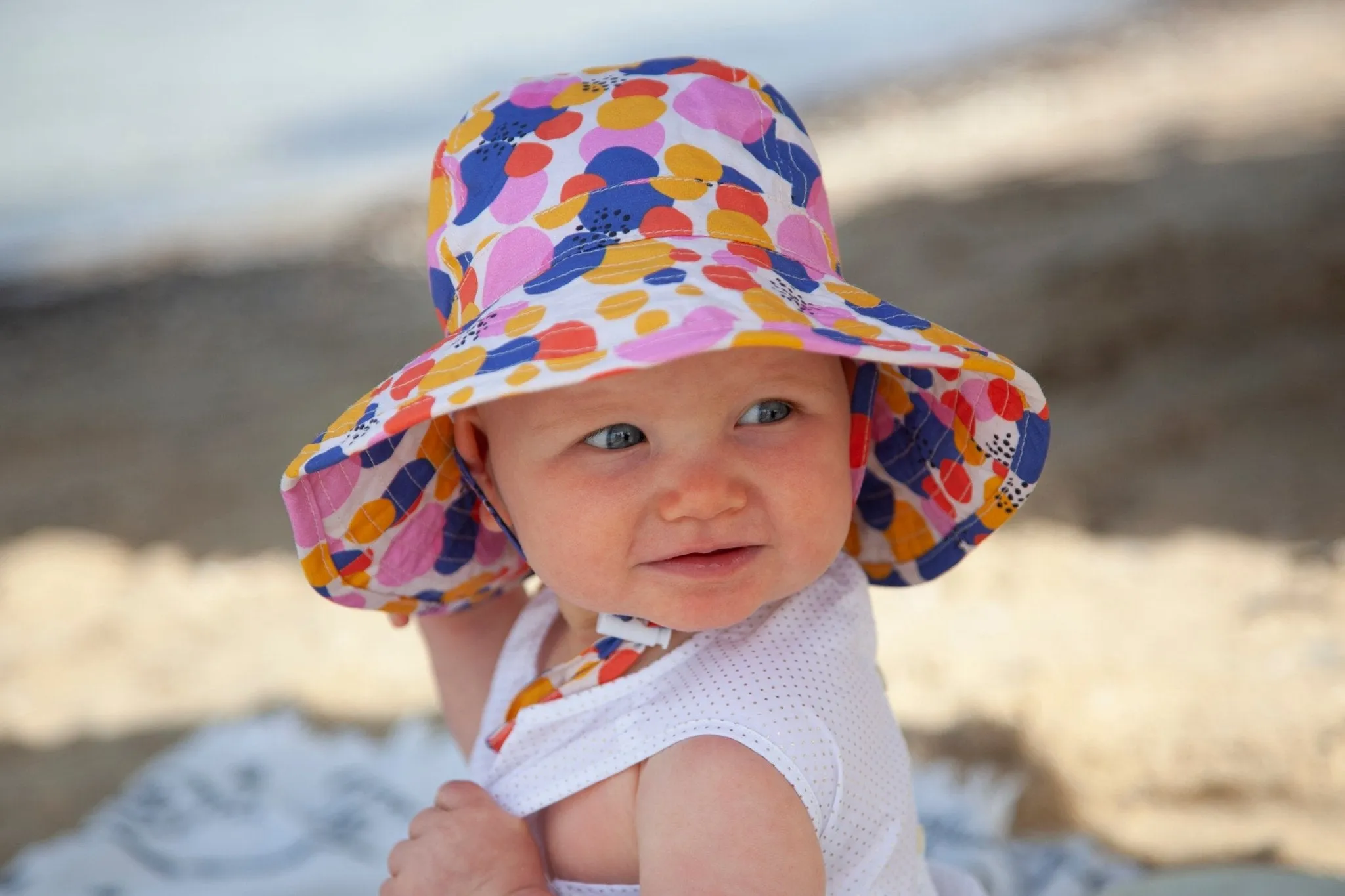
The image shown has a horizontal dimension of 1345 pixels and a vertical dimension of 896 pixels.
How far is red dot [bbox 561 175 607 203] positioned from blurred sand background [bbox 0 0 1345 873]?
1542 mm

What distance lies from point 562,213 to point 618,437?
0.78ft

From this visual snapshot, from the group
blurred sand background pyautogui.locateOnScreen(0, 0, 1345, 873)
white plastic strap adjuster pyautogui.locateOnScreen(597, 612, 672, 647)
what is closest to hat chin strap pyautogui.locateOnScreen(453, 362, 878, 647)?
white plastic strap adjuster pyautogui.locateOnScreen(597, 612, 672, 647)

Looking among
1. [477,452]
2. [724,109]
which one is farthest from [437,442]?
[724,109]

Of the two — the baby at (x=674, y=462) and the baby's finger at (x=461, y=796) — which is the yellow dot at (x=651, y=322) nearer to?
the baby at (x=674, y=462)

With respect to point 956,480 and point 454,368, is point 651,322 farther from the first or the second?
point 956,480

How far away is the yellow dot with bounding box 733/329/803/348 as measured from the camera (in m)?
1.03

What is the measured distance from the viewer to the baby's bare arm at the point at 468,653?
5.73 feet

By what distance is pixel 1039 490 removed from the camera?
3.19m

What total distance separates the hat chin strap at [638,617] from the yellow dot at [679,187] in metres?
0.29

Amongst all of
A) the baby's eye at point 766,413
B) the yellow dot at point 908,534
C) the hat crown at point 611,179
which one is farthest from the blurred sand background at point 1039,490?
the hat crown at point 611,179

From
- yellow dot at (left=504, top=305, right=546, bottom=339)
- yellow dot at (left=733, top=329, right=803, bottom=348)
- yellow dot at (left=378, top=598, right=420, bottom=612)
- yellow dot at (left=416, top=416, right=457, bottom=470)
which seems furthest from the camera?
yellow dot at (left=378, top=598, right=420, bottom=612)

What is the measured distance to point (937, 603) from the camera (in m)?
2.83

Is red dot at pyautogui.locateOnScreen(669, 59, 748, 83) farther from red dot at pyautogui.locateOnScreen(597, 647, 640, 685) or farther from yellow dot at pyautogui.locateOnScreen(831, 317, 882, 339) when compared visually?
red dot at pyautogui.locateOnScreen(597, 647, 640, 685)

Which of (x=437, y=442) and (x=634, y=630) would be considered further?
(x=437, y=442)
